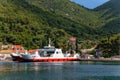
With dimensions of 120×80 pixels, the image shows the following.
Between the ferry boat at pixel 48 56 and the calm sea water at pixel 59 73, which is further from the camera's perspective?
the ferry boat at pixel 48 56

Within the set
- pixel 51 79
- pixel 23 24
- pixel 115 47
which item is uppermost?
pixel 23 24

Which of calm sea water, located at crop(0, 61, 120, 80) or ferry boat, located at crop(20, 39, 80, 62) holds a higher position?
ferry boat, located at crop(20, 39, 80, 62)

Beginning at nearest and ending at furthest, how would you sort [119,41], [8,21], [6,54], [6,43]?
[119,41] → [6,54] → [6,43] → [8,21]

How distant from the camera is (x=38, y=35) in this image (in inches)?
7633

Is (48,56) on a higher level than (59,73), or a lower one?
higher

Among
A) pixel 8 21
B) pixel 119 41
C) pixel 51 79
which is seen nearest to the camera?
pixel 51 79

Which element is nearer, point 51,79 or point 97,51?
point 51,79

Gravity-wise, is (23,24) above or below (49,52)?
above

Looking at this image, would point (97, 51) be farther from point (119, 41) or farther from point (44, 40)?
point (44, 40)

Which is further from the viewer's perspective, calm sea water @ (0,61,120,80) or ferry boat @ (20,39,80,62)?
ferry boat @ (20,39,80,62)

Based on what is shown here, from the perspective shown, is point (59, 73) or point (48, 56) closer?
point (59, 73)

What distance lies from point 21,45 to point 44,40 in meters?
11.8

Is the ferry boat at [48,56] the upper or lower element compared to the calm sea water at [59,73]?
upper

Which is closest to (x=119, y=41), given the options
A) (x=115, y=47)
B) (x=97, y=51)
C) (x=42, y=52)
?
(x=115, y=47)
